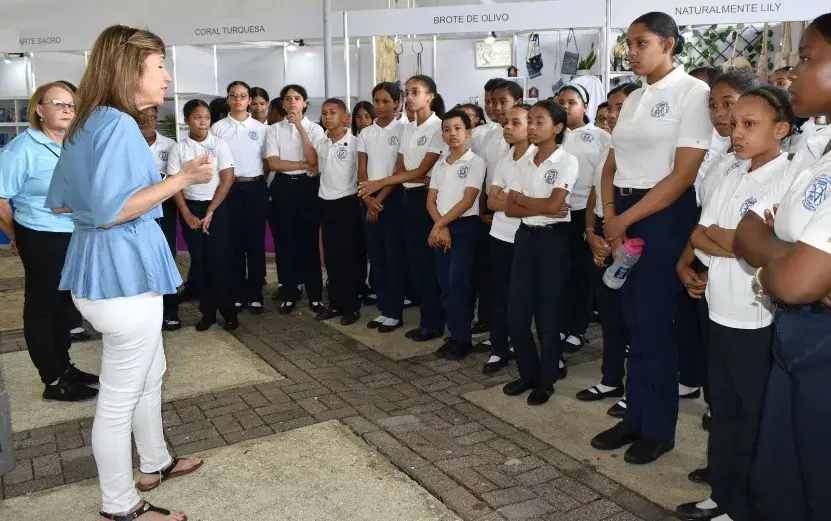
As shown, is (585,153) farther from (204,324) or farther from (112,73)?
(204,324)

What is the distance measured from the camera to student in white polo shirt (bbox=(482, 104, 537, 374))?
13.3 feet

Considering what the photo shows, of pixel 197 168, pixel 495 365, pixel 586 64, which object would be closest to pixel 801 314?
pixel 197 168

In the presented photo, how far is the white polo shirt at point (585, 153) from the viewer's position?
4477 mm

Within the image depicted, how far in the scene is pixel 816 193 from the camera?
5.35 ft

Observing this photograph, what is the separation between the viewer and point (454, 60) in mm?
10508

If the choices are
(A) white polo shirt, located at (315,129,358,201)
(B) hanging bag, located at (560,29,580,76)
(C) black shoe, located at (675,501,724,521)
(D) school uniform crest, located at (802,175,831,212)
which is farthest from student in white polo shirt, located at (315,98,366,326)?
(B) hanging bag, located at (560,29,580,76)

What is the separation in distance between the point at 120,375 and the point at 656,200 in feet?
7.06

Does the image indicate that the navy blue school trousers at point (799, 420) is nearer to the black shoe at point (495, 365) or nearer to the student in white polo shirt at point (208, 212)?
the black shoe at point (495, 365)

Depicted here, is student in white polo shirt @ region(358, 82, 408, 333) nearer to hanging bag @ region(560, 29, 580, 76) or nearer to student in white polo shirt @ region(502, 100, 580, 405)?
student in white polo shirt @ region(502, 100, 580, 405)

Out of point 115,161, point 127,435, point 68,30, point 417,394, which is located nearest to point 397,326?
point 417,394

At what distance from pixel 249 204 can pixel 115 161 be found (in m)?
3.68

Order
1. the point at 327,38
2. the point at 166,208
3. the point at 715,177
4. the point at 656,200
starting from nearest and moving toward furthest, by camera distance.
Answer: the point at 715,177 → the point at 656,200 → the point at 166,208 → the point at 327,38

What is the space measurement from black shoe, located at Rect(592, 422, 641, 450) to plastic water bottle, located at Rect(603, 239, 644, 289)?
717 millimetres

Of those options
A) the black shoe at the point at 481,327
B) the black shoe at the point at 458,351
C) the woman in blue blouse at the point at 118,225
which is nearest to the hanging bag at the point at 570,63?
the black shoe at the point at 481,327
